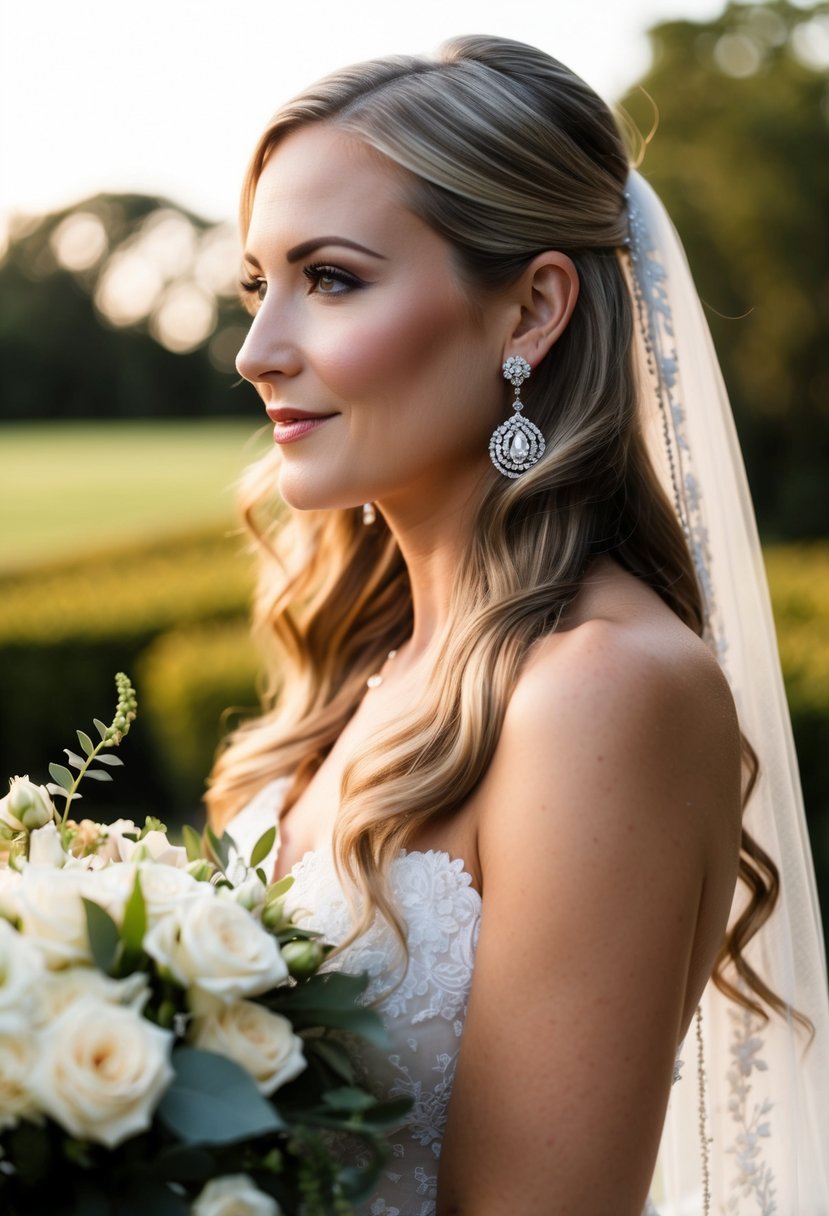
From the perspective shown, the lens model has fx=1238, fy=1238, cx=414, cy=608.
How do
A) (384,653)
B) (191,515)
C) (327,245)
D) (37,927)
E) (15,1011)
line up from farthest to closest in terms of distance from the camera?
1. (191,515)
2. (384,653)
3. (327,245)
4. (37,927)
5. (15,1011)

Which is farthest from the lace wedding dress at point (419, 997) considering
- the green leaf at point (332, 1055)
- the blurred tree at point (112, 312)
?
the blurred tree at point (112, 312)

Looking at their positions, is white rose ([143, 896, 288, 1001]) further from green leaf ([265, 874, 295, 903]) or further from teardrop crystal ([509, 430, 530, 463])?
teardrop crystal ([509, 430, 530, 463])

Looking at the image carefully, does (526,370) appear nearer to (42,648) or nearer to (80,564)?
(42,648)

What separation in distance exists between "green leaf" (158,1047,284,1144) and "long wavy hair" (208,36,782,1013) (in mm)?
671

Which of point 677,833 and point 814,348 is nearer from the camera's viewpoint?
point 677,833

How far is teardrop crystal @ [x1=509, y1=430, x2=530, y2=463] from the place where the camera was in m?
2.53

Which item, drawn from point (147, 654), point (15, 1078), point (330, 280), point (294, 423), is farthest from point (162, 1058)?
point (147, 654)

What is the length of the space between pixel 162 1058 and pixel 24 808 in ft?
2.03

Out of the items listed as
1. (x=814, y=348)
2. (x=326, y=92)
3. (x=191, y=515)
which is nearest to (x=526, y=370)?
(x=326, y=92)

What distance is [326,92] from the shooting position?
2.52 metres

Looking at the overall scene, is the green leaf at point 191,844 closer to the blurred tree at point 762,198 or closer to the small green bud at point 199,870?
the small green bud at point 199,870

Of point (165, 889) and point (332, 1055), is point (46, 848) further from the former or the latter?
point (332, 1055)

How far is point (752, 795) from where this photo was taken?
2906 millimetres

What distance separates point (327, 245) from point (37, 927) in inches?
55.6
